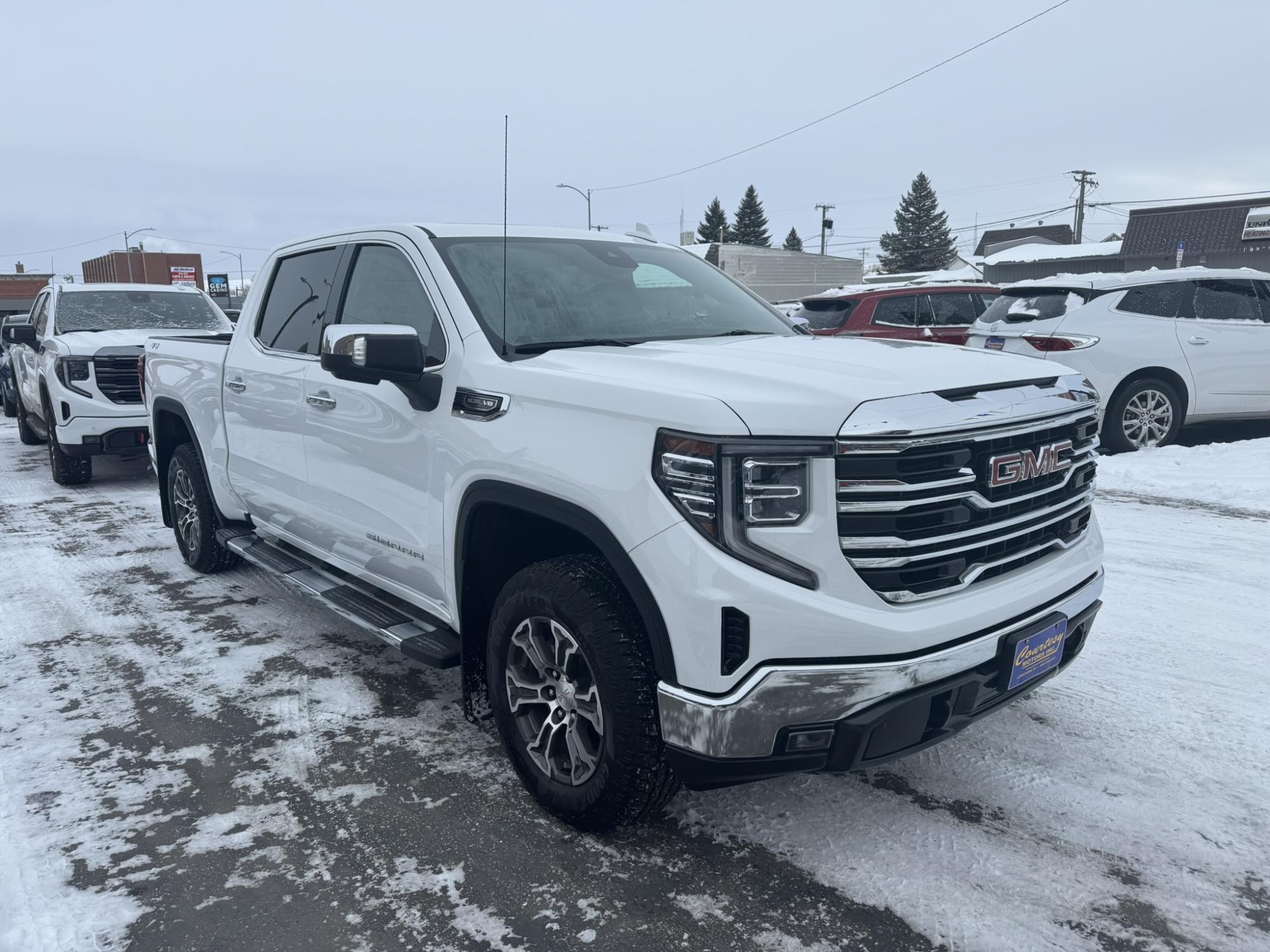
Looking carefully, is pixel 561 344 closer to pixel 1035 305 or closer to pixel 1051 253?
pixel 1035 305

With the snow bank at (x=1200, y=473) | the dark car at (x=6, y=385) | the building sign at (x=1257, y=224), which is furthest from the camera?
the building sign at (x=1257, y=224)

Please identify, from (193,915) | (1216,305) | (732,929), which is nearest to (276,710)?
(193,915)

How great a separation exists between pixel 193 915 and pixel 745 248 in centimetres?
5689

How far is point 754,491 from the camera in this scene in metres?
2.46

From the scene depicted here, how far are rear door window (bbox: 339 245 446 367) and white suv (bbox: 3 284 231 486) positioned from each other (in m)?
6.31

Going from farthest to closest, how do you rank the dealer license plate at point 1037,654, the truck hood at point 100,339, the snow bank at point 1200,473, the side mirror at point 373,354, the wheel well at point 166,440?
the truck hood at point 100,339 < the snow bank at point 1200,473 < the wheel well at point 166,440 < the side mirror at point 373,354 < the dealer license plate at point 1037,654

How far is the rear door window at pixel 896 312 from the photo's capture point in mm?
11008

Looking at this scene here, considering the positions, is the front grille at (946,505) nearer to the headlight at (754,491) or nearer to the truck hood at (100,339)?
the headlight at (754,491)

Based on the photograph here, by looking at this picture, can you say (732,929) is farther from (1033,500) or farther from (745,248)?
(745,248)

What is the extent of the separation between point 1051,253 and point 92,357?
54.9 meters

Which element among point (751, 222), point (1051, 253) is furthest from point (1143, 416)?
point (751, 222)

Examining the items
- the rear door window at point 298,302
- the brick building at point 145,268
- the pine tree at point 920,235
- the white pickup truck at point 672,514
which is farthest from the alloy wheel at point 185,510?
the pine tree at point 920,235

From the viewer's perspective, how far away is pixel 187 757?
3.62 m

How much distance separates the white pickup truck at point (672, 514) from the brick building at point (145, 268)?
67978 millimetres
